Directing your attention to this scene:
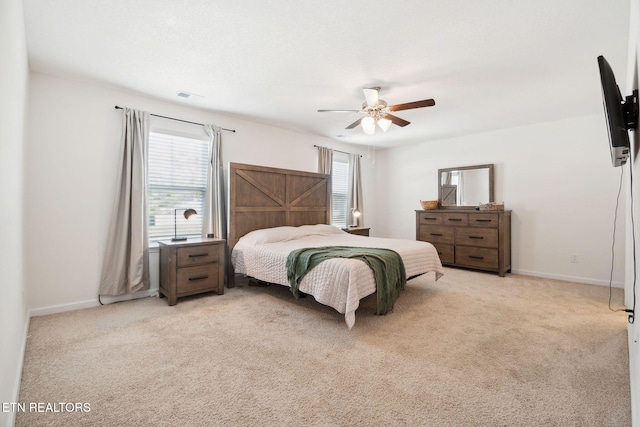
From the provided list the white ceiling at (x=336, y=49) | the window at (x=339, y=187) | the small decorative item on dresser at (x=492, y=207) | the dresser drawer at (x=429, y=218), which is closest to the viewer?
the white ceiling at (x=336, y=49)

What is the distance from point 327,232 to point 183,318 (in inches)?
96.2

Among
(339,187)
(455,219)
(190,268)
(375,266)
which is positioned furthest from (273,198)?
(455,219)

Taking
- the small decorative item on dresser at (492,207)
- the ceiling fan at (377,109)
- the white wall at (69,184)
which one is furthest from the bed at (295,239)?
the small decorative item on dresser at (492,207)

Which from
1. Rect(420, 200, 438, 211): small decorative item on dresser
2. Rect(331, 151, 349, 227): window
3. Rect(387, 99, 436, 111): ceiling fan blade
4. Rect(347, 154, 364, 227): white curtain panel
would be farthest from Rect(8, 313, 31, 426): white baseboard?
Rect(420, 200, 438, 211): small decorative item on dresser

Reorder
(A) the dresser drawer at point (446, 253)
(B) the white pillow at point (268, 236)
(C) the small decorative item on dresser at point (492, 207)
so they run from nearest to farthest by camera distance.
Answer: (B) the white pillow at point (268, 236), (C) the small decorative item on dresser at point (492, 207), (A) the dresser drawer at point (446, 253)

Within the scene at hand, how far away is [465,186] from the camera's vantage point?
5.70 m

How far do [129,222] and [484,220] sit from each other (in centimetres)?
516

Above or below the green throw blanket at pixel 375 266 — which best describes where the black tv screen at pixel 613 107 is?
above

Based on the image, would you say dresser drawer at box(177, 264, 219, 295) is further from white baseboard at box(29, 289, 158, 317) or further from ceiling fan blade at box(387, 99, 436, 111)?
ceiling fan blade at box(387, 99, 436, 111)

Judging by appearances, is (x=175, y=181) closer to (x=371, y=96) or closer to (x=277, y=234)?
(x=277, y=234)

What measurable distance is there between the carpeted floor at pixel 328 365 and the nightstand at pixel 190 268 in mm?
246

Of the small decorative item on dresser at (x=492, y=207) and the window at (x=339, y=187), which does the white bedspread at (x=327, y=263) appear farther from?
the small decorative item on dresser at (x=492, y=207)

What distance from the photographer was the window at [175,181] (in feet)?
12.9

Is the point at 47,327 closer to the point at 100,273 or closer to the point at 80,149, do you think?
the point at 100,273
